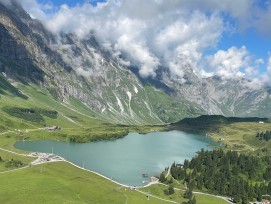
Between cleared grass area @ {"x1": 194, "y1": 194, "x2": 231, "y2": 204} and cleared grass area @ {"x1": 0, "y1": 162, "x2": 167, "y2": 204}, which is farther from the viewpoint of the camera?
cleared grass area @ {"x1": 194, "y1": 194, "x2": 231, "y2": 204}

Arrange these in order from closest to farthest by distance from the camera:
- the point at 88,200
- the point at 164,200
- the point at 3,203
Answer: the point at 3,203 < the point at 88,200 < the point at 164,200

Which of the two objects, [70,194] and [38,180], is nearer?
[70,194]

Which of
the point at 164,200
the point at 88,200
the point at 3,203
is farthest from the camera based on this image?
the point at 164,200

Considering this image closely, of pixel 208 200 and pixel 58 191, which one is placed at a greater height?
pixel 58 191

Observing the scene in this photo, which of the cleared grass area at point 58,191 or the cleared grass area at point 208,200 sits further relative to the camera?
the cleared grass area at point 208,200

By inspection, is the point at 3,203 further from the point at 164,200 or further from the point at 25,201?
the point at 164,200

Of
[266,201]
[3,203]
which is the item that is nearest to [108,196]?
[3,203]

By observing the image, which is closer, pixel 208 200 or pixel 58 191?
pixel 58 191

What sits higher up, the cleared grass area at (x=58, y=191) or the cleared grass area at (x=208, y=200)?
the cleared grass area at (x=58, y=191)

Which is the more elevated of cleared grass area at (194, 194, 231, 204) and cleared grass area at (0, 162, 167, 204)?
cleared grass area at (0, 162, 167, 204)
